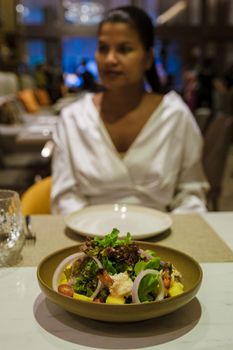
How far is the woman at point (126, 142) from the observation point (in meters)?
1.81

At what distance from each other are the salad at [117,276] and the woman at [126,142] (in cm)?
92

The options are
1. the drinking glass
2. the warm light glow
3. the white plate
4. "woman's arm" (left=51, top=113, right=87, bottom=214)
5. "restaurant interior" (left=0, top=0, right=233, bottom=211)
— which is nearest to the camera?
the drinking glass

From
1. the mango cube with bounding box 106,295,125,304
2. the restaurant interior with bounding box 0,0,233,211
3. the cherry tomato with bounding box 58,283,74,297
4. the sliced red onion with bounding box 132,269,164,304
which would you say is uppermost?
the sliced red onion with bounding box 132,269,164,304

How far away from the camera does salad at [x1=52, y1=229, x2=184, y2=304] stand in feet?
2.62

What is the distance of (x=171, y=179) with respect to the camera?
6.07ft

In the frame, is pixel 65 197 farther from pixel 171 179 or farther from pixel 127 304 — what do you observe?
pixel 127 304

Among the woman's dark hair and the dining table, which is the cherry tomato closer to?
the dining table

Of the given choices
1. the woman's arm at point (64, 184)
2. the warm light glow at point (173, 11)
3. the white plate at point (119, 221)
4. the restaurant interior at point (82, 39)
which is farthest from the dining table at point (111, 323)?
the warm light glow at point (173, 11)

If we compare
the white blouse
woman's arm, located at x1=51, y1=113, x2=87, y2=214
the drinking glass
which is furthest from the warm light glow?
the drinking glass

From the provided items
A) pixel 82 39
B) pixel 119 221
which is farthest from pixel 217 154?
pixel 82 39

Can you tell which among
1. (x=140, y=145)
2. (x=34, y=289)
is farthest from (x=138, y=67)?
(x=34, y=289)

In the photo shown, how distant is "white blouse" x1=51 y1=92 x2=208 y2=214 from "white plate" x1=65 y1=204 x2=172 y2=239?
380 mm

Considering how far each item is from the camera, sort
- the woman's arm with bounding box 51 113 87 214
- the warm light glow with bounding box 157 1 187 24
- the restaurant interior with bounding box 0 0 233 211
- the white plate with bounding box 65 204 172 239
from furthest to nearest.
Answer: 1. the warm light glow with bounding box 157 1 187 24
2. the restaurant interior with bounding box 0 0 233 211
3. the woman's arm with bounding box 51 113 87 214
4. the white plate with bounding box 65 204 172 239

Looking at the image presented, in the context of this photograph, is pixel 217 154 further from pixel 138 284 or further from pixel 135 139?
pixel 138 284
